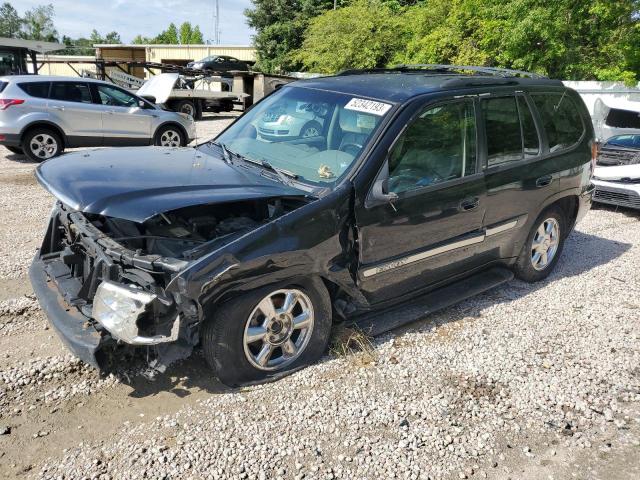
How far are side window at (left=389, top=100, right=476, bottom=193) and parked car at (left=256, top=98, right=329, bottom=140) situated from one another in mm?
720

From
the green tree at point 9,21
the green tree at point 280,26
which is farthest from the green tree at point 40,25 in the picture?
the green tree at point 280,26

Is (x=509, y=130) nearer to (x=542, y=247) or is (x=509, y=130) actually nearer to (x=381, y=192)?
(x=542, y=247)

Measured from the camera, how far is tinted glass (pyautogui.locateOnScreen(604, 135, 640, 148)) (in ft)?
29.2

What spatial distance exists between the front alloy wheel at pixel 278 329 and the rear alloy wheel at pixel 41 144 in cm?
870

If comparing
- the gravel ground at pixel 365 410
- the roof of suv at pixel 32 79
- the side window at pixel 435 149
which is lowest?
the gravel ground at pixel 365 410

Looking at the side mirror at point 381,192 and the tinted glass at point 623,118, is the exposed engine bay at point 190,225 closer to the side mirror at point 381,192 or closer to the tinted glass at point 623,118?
the side mirror at point 381,192

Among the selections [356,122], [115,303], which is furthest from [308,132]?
[115,303]

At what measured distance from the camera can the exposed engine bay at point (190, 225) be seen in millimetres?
3225

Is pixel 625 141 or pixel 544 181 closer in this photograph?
pixel 544 181

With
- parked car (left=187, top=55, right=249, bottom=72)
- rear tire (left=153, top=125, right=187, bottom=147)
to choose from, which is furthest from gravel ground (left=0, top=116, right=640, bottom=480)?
parked car (left=187, top=55, right=249, bottom=72)

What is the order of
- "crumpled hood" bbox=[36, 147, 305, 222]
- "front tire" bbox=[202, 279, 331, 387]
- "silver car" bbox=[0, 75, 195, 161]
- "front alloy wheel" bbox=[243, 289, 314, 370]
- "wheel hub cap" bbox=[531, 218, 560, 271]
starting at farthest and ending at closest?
"silver car" bbox=[0, 75, 195, 161], "wheel hub cap" bbox=[531, 218, 560, 271], "front alloy wheel" bbox=[243, 289, 314, 370], "front tire" bbox=[202, 279, 331, 387], "crumpled hood" bbox=[36, 147, 305, 222]

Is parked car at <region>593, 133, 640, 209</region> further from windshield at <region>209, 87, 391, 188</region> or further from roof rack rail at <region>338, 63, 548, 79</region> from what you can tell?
windshield at <region>209, 87, 391, 188</region>

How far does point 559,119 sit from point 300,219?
315cm

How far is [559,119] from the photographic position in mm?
4934
